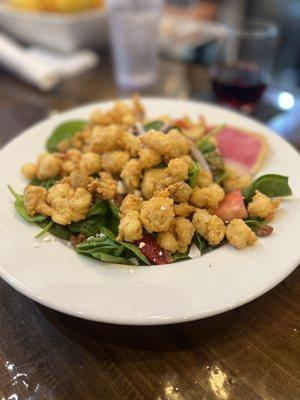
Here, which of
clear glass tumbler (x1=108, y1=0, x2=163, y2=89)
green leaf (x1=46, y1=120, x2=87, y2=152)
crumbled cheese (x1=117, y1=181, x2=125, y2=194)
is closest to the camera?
crumbled cheese (x1=117, y1=181, x2=125, y2=194)

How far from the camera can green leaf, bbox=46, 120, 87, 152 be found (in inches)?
57.7

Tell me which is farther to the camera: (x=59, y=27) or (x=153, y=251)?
(x=59, y=27)

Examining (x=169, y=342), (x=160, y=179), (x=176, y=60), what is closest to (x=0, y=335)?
(x=169, y=342)

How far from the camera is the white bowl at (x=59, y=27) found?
2.39 meters

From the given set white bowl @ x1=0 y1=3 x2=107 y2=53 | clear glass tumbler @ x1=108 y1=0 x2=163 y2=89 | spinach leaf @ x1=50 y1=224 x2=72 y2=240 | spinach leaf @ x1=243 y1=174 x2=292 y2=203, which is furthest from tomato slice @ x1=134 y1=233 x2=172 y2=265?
white bowl @ x1=0 y1=3 x2=107 y2=53

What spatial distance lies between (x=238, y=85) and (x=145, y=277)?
1.37 metres

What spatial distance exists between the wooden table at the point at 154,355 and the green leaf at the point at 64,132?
23.1 inches

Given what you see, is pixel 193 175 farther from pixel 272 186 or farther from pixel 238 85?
pixel 238 85

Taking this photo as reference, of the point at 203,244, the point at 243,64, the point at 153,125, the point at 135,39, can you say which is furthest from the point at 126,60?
the point at 203,244

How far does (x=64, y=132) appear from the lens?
1.51 metres

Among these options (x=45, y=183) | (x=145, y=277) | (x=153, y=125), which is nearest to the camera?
(x=145, y=277)

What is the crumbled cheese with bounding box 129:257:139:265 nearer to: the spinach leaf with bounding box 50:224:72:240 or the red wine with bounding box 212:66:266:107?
the spinach leaf with bounding box 50:224:72:240

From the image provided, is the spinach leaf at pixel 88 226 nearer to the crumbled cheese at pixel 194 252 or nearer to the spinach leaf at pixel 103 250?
the spinach leaf at pixel 103 250

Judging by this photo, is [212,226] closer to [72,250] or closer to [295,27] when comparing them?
[72,250]
